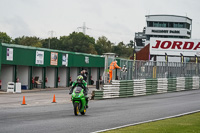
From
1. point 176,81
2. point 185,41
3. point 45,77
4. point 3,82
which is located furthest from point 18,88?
point 185,41

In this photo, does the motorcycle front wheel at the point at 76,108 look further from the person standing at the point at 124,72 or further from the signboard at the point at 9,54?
the signboard at the point at 9,54

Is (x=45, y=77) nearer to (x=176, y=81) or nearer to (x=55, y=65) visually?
(x=55, y=65)

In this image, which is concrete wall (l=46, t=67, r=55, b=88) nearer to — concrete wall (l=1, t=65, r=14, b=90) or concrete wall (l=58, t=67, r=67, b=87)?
concrete wall (l=58, t=67, r=67, b=87)

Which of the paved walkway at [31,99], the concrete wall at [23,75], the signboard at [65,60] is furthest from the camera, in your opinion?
the signboard at [65,60]

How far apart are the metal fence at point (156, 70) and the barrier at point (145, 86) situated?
0.42m

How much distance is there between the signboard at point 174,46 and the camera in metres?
56.2

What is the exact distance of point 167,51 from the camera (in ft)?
186

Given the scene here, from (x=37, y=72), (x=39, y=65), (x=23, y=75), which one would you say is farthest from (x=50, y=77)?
(x=23, y=75)

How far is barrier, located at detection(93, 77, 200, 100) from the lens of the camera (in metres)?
28.5

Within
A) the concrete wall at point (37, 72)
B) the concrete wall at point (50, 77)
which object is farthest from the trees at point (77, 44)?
the concrete wall at point (37, 72)

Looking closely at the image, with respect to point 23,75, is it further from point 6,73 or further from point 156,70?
point 156,70

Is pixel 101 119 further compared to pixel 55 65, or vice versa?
pixel 55 65

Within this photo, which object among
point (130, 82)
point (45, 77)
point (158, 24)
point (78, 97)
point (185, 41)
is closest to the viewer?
point (78, 97)

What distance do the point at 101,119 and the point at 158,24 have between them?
9474 centimetres
